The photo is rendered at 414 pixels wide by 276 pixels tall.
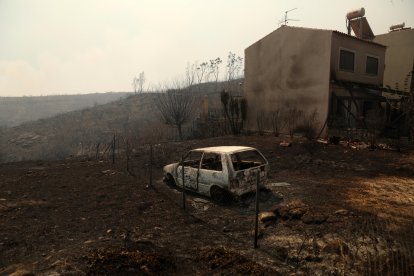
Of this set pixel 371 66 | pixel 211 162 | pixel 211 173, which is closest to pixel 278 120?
pixel 371 66

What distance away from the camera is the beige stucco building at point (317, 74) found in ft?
58.6

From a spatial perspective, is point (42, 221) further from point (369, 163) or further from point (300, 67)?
point (300, 67)

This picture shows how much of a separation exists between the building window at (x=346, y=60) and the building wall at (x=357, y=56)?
229mm

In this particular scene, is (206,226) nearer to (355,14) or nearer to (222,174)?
(222,174)

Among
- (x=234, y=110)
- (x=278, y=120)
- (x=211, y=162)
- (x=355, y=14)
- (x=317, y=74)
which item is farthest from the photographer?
(x=355, y=14)

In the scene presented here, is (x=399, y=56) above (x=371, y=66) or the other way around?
above

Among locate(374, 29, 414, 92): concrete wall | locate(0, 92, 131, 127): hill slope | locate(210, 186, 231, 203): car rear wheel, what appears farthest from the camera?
locate(0, 92, 131, 127): hill slope

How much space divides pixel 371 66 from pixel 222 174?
17.9 metres

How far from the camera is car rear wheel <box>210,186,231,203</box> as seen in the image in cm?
782

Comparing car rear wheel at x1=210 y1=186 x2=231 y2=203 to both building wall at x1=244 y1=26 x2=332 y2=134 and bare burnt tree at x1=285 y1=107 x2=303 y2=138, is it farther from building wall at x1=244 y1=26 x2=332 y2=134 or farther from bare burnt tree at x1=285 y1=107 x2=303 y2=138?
building wall at x1=244 y1=26 x2=332 y2=134

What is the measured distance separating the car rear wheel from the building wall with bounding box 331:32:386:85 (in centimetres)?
1308

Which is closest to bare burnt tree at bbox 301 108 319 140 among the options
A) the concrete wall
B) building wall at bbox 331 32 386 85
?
building wall at bbox 331 32 386 85

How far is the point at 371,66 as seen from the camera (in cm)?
2102

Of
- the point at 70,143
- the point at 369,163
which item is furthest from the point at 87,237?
the point at 70,143
